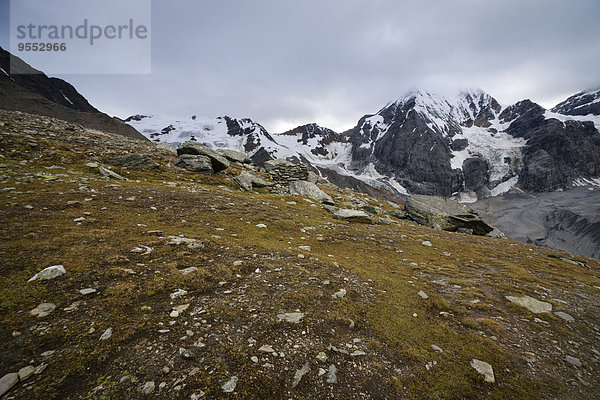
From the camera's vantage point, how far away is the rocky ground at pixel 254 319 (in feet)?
11.2

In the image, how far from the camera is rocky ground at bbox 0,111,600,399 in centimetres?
343

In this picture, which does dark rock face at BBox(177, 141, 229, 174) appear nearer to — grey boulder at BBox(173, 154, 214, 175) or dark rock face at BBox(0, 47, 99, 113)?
grey boulder at BBox(173, 154, 214, 175)

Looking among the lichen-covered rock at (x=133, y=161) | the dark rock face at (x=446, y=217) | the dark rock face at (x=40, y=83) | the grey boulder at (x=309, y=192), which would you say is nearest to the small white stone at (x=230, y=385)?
the grey boulder at (x=309, y=192)

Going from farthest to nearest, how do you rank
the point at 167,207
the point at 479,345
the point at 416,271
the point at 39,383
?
the point at 167,207 → the point at 416,271 → the point at 479,345 → the point at 39,383

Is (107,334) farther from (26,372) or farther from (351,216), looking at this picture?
(351,216)

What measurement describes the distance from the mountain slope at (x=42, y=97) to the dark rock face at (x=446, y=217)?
5962 inches

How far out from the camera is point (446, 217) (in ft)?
103

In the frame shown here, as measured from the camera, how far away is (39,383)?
9.64 ft

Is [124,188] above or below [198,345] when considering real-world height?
above

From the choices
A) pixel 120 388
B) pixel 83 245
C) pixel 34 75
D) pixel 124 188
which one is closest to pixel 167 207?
pixel 124 188

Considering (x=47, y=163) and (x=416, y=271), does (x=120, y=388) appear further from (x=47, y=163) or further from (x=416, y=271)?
(x=47, y=163)

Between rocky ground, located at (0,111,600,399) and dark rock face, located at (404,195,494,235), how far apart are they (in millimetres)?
21635

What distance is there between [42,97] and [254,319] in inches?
7225

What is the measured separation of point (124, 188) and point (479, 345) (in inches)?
715
